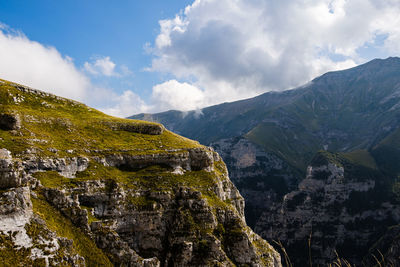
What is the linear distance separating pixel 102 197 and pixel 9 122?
26724 mm

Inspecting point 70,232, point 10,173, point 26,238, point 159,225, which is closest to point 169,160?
point 159,225

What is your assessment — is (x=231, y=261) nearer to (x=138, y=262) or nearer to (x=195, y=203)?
(x=195, y=203)

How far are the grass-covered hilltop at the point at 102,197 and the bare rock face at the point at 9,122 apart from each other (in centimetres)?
20

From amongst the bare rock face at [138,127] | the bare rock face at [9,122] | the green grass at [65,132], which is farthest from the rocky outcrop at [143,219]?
the bare rock face at [138,127]

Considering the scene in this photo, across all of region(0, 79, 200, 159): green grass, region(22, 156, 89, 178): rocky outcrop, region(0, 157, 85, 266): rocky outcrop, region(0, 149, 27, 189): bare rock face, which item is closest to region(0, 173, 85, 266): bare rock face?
region(0, 157, 85, 266): rocky outcrop

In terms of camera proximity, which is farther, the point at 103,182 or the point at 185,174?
the point at 185,174

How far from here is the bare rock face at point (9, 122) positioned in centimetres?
6228

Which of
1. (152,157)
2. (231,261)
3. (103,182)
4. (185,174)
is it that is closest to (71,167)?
(103,182)

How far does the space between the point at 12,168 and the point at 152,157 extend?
34.3m

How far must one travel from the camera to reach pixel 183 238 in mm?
62875

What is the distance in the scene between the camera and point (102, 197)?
61.0m

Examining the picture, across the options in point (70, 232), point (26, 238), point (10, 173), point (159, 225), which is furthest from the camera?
point (159, 225)

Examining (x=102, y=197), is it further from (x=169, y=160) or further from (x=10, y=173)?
(x=169, y=160)

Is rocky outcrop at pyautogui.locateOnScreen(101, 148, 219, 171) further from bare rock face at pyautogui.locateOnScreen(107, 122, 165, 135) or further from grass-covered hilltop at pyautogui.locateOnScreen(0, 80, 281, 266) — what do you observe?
bare rock face at pyautogui.locateOnScreen(107, 122, 165, 135)
